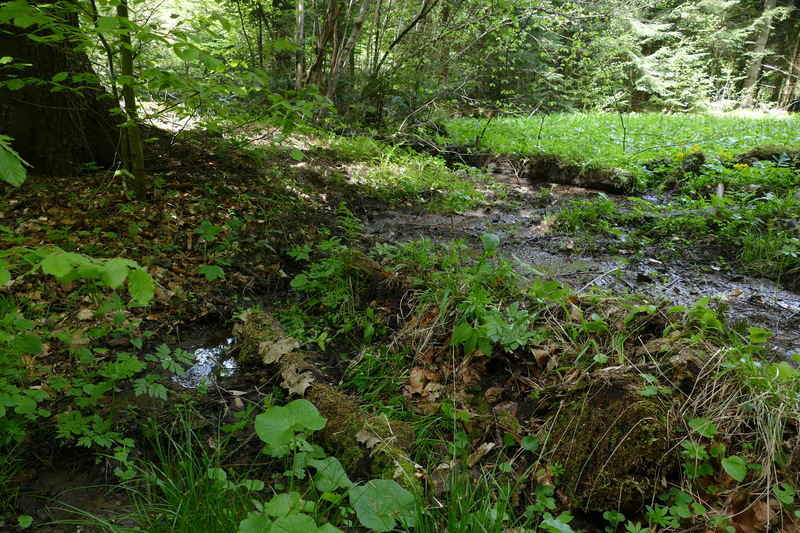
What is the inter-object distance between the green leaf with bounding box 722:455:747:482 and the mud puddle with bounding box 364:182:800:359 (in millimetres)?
1311

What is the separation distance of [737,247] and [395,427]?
4.17 metres

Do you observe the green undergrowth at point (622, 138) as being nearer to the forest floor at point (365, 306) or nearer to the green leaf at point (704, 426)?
the forest floor at point (365, 306)

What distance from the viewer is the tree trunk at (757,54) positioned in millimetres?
17825

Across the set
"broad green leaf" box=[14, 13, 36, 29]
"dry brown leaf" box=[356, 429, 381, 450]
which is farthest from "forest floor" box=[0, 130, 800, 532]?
"broad green leaf" box=[14, 13, 36, 29]

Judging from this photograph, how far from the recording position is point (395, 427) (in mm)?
2156

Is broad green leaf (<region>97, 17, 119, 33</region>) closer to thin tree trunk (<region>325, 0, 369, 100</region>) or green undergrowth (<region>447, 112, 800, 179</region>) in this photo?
thin tree trunk (<region>325, 0, 369, 100</region>)

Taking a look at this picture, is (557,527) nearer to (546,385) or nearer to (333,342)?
(546,385)

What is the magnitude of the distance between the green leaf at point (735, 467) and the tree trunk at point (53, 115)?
5.19m

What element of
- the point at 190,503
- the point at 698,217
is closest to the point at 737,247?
the point at 698,217

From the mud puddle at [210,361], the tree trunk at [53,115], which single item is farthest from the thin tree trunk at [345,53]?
the mud puddle at [210,361]

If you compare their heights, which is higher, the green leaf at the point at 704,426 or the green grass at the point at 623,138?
the green grass at the point at 623,138

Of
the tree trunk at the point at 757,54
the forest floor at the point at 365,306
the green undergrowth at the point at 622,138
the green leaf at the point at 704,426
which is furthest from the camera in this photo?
the tree trunk at the point at 757,54

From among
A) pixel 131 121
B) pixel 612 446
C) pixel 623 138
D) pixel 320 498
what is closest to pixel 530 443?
pixel 612 446

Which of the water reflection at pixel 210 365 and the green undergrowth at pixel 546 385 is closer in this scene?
the green undergrowth at pixel 546 385
